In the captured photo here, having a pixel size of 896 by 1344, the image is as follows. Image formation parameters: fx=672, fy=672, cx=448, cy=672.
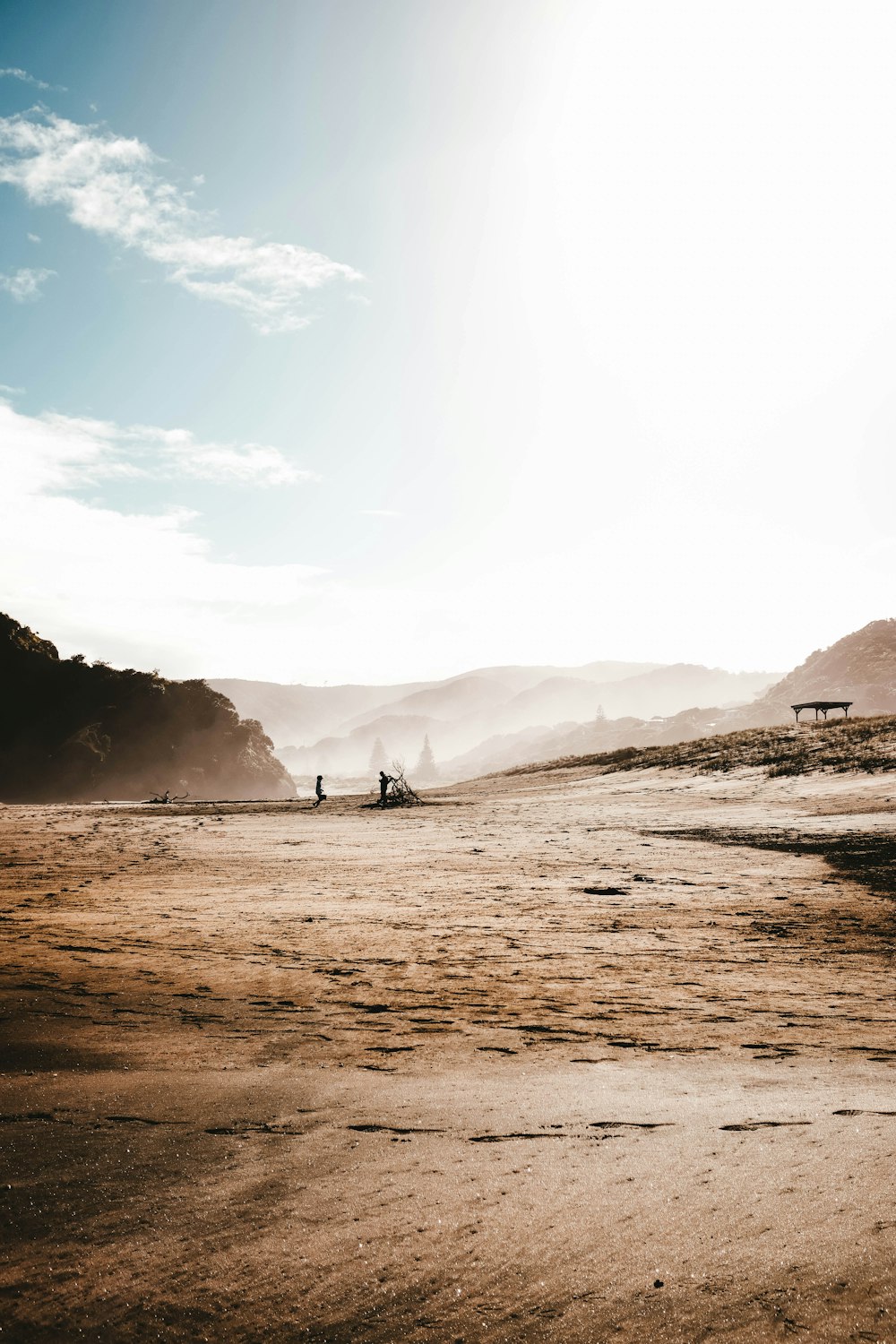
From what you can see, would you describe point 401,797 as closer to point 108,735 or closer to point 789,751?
point 789,751

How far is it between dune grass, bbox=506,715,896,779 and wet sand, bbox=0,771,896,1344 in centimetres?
1302

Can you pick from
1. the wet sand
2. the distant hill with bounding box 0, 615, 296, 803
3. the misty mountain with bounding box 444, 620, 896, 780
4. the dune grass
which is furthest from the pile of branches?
the misty mountain with bounding box 444, 620, 896, 780

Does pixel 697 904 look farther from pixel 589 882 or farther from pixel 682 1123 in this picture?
pixel 682 1123

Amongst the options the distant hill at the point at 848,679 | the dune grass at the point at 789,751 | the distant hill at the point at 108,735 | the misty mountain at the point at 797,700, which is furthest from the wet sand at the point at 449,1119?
the distant hill at the point at 848,679

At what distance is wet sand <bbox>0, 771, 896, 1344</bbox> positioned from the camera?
213 centimetres

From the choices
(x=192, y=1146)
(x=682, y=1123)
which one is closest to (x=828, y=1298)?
(x=682, y=1123)

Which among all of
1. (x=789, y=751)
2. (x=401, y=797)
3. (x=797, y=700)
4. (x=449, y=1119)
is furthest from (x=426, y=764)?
(x=449, y=1119)

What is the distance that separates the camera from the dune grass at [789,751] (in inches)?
774

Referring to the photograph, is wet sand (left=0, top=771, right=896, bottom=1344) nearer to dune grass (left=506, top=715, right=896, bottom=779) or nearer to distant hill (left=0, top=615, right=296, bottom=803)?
dune grass (left=506, top=715, right=896, bottom=779)

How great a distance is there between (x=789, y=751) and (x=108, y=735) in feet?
141

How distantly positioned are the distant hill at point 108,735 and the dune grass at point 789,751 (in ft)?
98.9

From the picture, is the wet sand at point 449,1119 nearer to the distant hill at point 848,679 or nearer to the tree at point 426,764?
the distant hill at point 848,679

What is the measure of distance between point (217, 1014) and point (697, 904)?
19.2 ft

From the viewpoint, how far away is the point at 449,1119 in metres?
3.27
